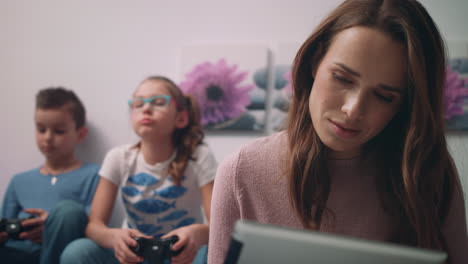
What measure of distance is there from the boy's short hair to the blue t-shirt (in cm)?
25

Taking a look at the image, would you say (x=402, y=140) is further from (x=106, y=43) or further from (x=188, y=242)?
(x=106, y=43)

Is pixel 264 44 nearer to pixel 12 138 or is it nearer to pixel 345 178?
pixel 345 178

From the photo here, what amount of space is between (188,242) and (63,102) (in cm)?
99

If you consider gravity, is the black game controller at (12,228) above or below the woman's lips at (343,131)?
below

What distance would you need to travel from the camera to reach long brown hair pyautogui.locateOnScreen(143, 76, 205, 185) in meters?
1.12

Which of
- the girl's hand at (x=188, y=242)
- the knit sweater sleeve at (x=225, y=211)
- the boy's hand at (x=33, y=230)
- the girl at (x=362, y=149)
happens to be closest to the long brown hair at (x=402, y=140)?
the girl at (x=362, y=149)

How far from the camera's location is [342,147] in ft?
1.79

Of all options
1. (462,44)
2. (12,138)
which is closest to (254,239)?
(462,44)

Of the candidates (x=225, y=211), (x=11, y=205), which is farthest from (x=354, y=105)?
(x=11, y=205)

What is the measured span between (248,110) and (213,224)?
915 mm

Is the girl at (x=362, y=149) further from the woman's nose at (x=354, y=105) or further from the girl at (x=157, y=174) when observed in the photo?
the girl at (x=157, y=174)

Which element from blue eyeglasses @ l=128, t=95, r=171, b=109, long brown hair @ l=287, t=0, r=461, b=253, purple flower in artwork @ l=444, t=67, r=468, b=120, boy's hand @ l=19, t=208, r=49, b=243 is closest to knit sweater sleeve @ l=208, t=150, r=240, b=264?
long brown hair @ l=287, t=0, r=461, b=253

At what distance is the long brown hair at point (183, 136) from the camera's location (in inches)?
44.3

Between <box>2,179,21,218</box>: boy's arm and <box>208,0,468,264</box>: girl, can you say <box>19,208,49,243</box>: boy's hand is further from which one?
<box>208,0,468,264</box>: girl
